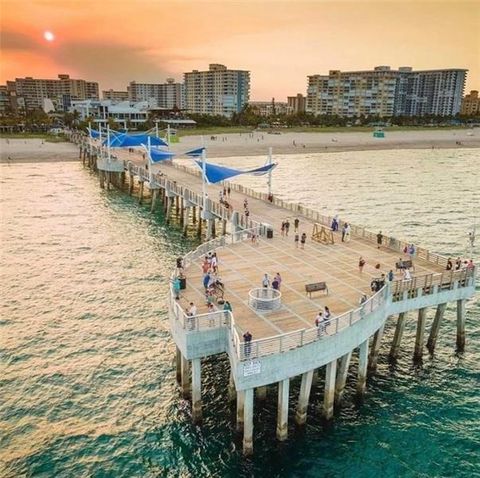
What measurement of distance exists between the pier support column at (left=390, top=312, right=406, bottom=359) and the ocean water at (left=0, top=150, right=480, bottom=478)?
59 cm

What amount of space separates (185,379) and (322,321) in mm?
7468

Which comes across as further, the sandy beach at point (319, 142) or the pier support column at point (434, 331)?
the sandy beach at point (319, 142)

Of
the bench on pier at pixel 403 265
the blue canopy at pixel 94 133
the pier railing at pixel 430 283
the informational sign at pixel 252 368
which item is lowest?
the informational sign at pixel 252 368

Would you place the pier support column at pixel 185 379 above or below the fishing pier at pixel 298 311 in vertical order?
below

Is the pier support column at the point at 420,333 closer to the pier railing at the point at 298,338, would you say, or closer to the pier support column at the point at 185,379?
the pier railing at the point at 298,338

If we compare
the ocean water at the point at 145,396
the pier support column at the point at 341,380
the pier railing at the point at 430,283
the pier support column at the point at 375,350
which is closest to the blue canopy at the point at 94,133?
the ocean water at the point at 145,396

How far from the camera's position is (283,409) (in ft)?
67.3

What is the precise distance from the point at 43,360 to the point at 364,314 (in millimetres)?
17724

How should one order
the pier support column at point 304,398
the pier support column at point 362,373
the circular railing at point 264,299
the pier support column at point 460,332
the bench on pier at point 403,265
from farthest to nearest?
the pier support column at point 460,332 → the bench on pier at point 403,265 → the pier support column at point 362,373 → the circular railing at point 264,299 → the pier support column at point 304,398

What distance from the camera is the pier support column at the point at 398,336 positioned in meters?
27.6

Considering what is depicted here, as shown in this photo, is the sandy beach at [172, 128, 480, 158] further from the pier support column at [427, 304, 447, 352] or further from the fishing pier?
the pier support column at [427, 304, 447, 352]

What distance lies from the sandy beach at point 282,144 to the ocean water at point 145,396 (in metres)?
74.4

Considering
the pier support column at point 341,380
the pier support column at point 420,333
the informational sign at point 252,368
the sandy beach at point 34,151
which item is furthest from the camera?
the sandy beach at point 34,151

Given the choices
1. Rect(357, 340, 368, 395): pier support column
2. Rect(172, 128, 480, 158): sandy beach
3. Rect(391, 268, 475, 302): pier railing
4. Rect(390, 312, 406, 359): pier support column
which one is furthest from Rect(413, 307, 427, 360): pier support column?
Rect(172, 128, 480, 158): sandy beach
